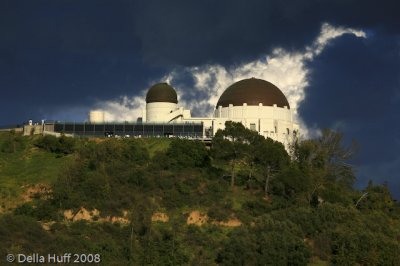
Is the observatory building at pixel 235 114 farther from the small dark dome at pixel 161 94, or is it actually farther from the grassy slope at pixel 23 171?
the grassy slope at pixel 23 171

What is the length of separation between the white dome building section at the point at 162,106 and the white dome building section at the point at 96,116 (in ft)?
22.4

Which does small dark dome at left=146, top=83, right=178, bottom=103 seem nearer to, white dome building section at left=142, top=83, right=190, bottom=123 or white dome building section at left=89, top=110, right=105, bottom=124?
white dome building section at left=142, top=83, right=190, bottom=123

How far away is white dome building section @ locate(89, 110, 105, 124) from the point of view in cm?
10919

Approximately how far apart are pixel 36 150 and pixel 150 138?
1664 centimetres

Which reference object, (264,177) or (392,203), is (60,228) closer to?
(264,177)

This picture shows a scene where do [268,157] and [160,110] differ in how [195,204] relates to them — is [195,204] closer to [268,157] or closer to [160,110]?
[268,157]

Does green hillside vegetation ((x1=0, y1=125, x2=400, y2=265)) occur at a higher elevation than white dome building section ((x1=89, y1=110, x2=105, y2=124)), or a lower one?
lower

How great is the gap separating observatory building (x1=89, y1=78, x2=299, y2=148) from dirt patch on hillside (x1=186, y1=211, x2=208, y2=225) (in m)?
29.8

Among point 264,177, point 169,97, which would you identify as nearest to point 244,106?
point 169,97

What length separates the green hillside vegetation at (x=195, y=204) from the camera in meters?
64.1

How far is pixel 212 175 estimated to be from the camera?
86.2 m

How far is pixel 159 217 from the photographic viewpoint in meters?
75.2

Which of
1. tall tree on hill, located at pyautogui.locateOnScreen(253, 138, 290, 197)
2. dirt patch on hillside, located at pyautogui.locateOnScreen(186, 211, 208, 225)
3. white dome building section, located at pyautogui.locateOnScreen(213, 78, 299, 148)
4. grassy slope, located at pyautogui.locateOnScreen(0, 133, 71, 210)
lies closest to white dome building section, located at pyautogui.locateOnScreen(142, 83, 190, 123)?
white dome building section, located at pyautogui.locateOnScreen(213, 78, 299, 148)

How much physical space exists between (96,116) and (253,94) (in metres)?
25.1
